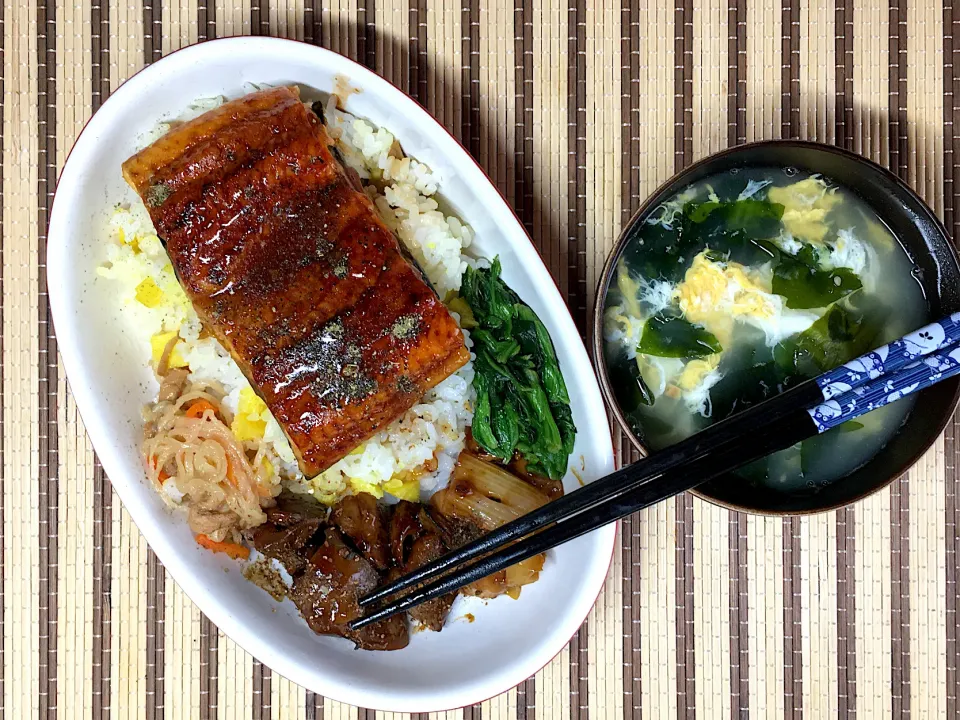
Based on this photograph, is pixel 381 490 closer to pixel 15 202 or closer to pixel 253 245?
pixel 253 245

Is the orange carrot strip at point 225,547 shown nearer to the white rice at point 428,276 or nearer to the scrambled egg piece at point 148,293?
the white rice at point 428,276

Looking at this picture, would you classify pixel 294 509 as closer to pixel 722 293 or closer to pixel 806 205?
pixel 722 293

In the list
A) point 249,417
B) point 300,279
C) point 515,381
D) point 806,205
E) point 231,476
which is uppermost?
point 806,205

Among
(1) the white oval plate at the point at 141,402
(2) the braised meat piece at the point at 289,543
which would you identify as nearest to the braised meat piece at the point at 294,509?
(2) the braised meat piece at the point at 289,543

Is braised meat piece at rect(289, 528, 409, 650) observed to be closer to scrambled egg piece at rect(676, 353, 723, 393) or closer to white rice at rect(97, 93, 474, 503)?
white rice at rect(97, 93, 474, 503)

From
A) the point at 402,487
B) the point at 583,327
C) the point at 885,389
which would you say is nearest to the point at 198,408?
the point at 402,487

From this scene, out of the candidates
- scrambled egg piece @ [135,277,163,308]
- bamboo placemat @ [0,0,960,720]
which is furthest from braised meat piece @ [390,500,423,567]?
scrambled egg piece @ [135,277,163,308]

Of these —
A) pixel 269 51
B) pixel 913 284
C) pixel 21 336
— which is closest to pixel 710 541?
pixel 913 284
